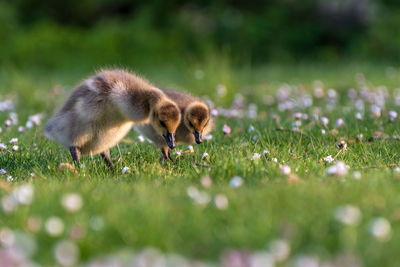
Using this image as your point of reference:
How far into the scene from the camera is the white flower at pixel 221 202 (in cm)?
386

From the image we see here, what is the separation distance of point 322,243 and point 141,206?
1274 mm

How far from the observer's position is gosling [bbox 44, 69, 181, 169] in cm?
603

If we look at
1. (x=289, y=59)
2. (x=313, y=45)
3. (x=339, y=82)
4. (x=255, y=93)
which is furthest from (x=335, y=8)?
(x=255, y=93)

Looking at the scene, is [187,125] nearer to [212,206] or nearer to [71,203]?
[212,206]

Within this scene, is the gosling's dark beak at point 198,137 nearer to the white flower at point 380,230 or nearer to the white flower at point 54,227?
the white flower at point 54,227

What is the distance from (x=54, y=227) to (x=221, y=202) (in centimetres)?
115

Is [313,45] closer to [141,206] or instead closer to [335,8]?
[335,8]

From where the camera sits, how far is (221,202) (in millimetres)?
3881

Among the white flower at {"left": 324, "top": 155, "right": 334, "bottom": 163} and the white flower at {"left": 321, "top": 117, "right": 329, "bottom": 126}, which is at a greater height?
the white flower at {"left": 321, "top": 117, "right": 329, "bottom": 126}

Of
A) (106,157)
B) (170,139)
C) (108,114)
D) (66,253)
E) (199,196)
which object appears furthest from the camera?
(106,157)

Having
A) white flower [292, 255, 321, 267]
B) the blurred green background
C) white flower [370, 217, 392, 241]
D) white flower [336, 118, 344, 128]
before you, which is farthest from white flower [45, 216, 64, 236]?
the blurred green background

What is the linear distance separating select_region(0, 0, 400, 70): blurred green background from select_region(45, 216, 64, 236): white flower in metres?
17.5

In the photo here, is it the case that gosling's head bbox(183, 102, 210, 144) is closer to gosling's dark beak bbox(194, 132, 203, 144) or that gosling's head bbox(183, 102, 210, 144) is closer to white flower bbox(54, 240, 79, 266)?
gosling's dark beak bbox(194, 132, 203, 144)

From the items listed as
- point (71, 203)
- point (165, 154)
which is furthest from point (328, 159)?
point (71, 203)
